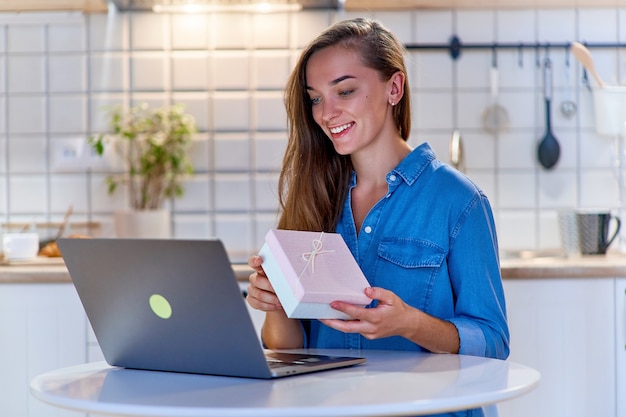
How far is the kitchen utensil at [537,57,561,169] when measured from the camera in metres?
2.85

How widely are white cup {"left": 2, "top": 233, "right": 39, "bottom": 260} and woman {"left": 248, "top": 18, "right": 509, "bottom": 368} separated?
44.9 inches

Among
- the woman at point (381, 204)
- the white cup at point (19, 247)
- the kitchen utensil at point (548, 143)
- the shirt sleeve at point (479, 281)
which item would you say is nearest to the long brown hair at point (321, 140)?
the woman at point (381, 204)

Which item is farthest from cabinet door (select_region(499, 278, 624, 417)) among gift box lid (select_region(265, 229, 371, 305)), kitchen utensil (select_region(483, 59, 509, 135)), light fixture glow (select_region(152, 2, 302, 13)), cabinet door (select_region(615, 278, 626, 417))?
gift box lid (select_region(265, 229, 371, 305))

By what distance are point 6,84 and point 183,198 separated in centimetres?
70

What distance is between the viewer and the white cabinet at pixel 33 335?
2434 millimetres

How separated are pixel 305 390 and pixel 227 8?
2.01 meters

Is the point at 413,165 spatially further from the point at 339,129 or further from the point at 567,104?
the point at 567,104

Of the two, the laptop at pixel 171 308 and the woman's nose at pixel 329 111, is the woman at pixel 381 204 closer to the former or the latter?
the woman's nose at pixel 329 111

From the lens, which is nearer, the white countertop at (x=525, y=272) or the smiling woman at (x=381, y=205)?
the smiling woman at (x=381, y=205)

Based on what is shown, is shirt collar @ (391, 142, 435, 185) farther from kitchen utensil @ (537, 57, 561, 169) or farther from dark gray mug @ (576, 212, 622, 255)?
kitchen utensil @ (537, 57, 561, 169)

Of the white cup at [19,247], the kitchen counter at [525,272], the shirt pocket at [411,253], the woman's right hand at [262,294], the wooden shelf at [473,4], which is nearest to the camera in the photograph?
the woman's right hand at [262,294]

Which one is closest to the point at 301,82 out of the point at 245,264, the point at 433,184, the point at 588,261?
the point at 433,184

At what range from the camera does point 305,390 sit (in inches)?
42.8

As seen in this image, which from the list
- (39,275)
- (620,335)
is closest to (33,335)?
(39,275)
